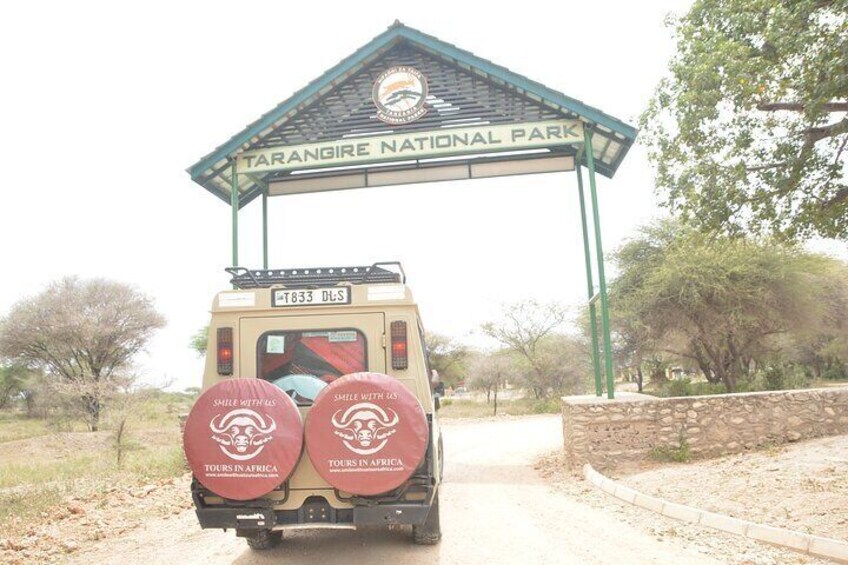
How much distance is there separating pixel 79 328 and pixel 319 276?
104 feet

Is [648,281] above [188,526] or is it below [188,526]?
above

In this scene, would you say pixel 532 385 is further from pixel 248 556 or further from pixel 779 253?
pixel 248 556

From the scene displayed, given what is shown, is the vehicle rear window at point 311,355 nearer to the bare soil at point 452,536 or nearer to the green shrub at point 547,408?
the bare soil at point 452,536

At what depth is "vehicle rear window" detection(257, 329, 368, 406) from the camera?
6.54 m

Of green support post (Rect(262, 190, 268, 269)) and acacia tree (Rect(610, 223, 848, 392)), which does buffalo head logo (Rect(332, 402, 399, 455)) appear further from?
acacia tree (Rect(610, 223, 848, 392))

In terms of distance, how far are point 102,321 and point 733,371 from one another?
30.4m

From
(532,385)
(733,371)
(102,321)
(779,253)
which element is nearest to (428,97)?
(779,253)

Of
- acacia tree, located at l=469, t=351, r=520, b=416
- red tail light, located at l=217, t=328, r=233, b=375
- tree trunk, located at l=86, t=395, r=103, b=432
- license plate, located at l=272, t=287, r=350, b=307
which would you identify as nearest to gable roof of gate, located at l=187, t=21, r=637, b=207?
license plate, located at l=272, t=287, r=350, b=307

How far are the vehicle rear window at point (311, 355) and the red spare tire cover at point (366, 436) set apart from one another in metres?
0.83

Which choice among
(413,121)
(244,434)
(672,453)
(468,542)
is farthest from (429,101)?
(244,434)

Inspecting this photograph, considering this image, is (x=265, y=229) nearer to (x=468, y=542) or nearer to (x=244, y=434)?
(x=468, y=542)

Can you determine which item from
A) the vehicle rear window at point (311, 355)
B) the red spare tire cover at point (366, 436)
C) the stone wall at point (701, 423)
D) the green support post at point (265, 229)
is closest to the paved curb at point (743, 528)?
the stone wall at point (701, 423)

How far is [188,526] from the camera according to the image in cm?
856

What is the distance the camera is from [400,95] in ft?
44.3
